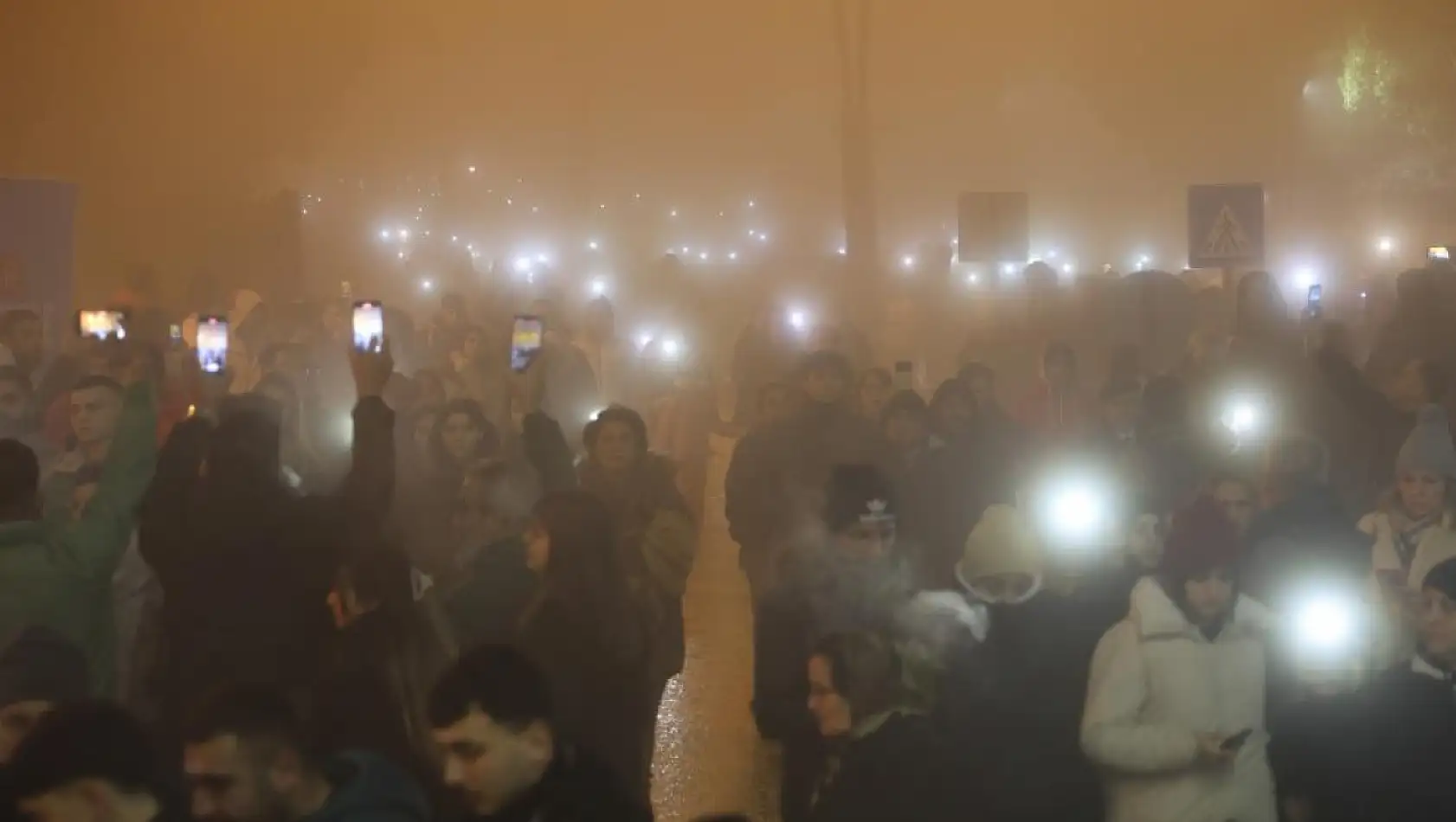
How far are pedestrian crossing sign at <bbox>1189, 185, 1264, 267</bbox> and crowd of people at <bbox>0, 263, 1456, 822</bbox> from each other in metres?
3.84

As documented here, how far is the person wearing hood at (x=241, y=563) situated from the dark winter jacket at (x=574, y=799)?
66.7 inches

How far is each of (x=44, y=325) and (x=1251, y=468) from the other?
9129mm

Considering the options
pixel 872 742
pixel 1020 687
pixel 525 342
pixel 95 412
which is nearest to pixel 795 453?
pixel 525 342

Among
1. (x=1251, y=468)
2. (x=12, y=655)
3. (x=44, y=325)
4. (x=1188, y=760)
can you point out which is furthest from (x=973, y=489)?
(x=44, y=325)

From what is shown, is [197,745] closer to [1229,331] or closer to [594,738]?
[594,738]

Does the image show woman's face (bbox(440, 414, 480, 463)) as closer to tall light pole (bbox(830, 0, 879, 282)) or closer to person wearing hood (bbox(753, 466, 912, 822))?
person wearing hood (bbox(753, 466, 912, 822))

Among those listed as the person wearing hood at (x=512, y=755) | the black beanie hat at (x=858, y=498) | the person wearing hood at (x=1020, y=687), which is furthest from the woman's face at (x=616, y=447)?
the person wearing hood at (x=512, y=755)

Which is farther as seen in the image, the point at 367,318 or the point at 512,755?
the point at 367,318

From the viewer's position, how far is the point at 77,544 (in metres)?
5.33

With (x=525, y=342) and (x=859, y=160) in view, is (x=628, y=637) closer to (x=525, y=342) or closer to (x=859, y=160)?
(x=525, y=342)

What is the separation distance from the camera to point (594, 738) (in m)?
5.21

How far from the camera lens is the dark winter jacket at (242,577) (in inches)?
208

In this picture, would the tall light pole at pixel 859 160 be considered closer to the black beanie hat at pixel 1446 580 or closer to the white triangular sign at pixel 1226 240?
the white triangular sign at pixel 1226 240

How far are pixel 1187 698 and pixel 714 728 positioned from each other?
13.6 ft
